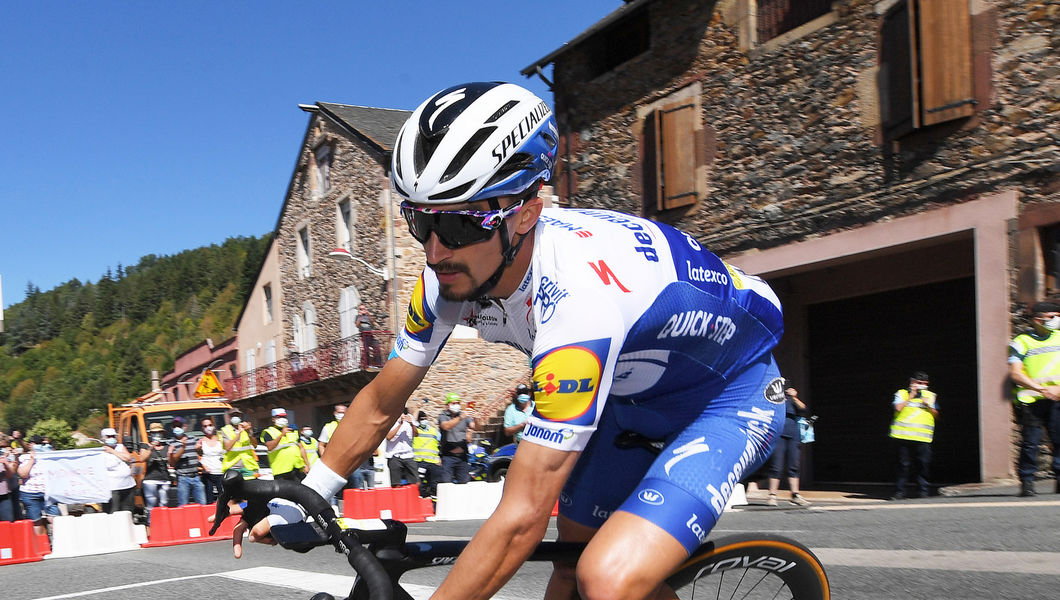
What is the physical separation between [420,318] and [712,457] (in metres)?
0.96

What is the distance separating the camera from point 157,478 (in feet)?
48.3

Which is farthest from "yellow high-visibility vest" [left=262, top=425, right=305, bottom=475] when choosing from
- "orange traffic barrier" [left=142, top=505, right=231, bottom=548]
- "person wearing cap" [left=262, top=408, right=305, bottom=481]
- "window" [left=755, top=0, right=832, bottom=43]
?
"window" [left=755, top=0, right=832, bottom=43]

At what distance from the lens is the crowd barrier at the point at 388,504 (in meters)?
12.4

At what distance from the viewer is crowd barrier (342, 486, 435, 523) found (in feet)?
40.7

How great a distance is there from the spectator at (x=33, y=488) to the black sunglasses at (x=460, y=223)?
13.0 metres

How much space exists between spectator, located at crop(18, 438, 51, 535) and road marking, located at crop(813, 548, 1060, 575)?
11501 millimetres

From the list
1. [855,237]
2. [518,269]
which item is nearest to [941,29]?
[855,237]

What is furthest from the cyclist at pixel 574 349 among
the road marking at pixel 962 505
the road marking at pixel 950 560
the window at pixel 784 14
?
the window at pixel 784 14

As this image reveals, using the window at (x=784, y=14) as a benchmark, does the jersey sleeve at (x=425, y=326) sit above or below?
below

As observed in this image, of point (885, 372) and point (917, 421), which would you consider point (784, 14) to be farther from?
point (917, 421)

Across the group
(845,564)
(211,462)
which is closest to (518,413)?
(211,462)

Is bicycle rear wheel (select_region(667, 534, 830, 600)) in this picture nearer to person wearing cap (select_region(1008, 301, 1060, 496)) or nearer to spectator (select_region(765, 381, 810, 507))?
person wearing cap (select_region(1008, 301, 1060, 496))

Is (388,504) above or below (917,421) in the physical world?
below

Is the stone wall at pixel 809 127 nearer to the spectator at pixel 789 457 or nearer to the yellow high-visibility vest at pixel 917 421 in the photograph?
the yellow high-visibility vest at pixel 917 421
